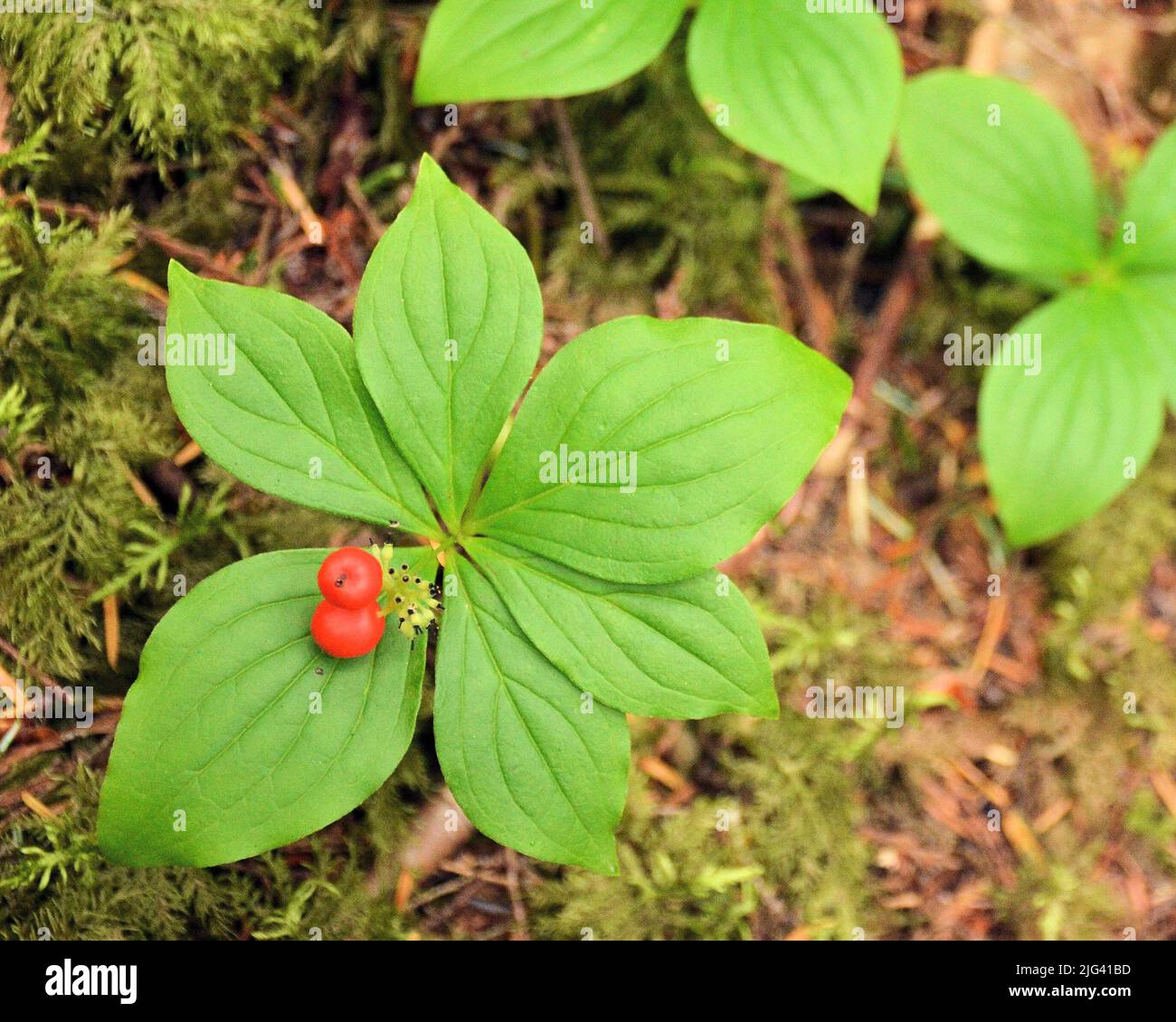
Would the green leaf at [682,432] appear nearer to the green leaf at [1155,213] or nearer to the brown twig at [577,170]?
the brown twig at [577,170]

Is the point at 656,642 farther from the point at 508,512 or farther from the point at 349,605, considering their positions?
the point at 349,605

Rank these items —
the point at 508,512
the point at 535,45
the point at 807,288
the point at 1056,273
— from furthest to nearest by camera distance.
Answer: the point at 807,288, the point at 1056,273, the point at 535,45, the point at 508,512

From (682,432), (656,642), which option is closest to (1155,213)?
(682,432)

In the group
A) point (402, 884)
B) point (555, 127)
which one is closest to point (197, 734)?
point (402, 884)

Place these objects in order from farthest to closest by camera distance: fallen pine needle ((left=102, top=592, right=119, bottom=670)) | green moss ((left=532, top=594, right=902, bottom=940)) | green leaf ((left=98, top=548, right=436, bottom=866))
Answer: green moss ((left=532, top=594, right=902, bottom=940)) → fallen pine needle ((left=102, top=592, right=119, bottom=670)) → green leaf ((left=98, top=548, right=436, bottom=866))

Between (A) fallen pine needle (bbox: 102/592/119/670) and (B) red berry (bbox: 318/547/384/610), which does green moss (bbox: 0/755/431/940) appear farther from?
(B) red berry (bbox: 318/547/384/610)

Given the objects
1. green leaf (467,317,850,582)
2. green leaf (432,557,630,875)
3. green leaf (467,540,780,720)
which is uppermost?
green leaf (467,317,850,582)

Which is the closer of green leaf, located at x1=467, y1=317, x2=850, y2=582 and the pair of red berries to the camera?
the pair of red berries

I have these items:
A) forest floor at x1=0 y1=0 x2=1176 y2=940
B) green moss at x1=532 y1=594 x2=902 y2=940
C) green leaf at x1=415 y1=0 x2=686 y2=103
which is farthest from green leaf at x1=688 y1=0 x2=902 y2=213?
green moss at x1=532 y1=594 x2=902 y2=940
